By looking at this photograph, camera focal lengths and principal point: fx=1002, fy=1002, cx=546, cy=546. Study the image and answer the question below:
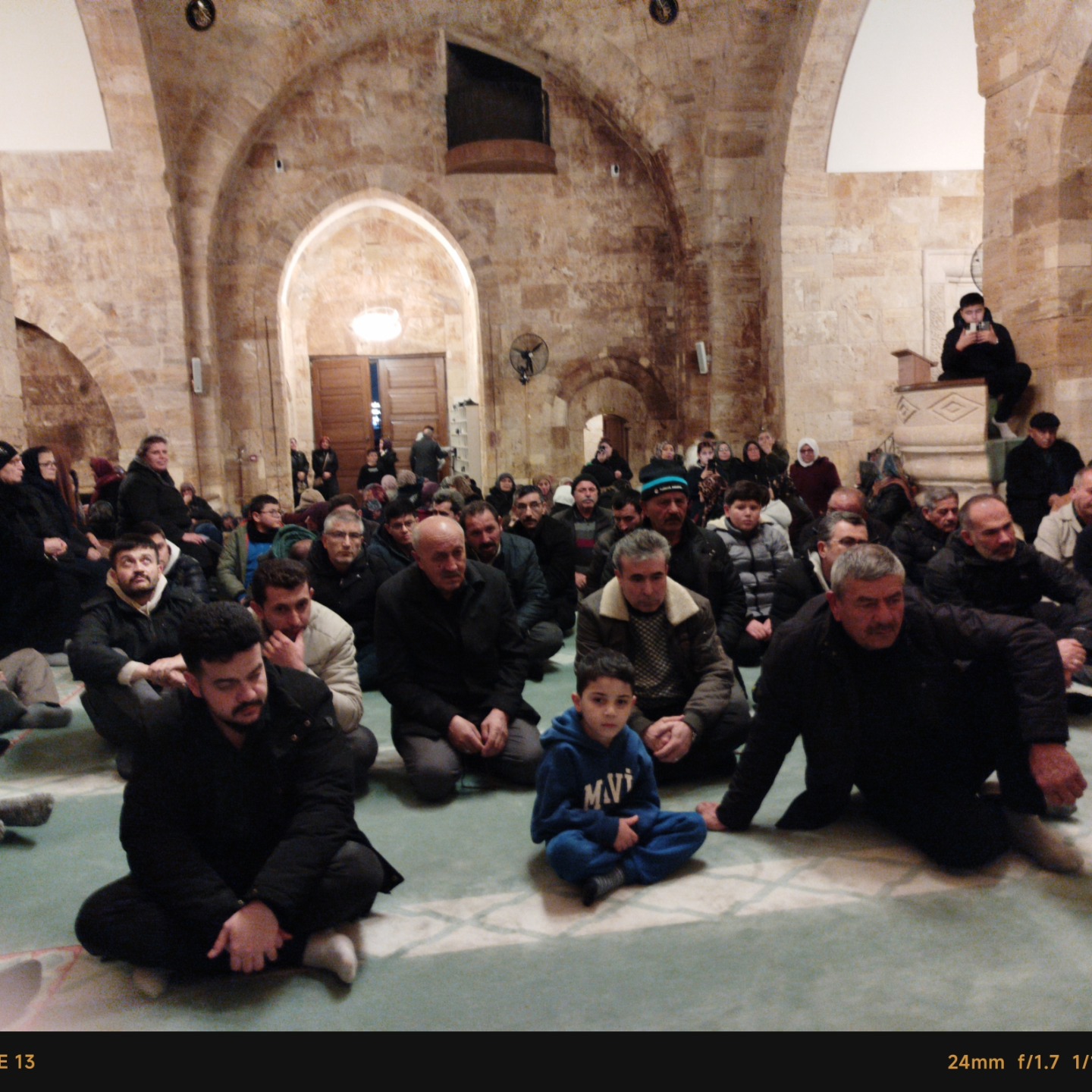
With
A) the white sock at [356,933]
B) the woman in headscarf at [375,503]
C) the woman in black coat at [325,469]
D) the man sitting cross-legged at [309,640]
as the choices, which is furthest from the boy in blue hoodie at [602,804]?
the woman in black coat at [325,469]

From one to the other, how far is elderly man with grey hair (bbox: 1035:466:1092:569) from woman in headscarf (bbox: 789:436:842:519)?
4.43m

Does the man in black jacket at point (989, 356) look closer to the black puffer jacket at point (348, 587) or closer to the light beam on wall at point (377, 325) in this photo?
the black puffer jacket at point (348, 587)

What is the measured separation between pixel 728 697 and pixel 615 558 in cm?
68

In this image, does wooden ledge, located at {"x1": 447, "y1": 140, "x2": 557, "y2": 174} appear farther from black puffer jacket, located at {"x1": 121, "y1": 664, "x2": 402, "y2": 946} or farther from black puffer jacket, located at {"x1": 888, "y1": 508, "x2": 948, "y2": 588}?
black puffer jacket, located at {"x1": 121, "y1": 664, "x2": 402, "y2": 946}

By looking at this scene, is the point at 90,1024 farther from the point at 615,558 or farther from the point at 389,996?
the point at 615,558

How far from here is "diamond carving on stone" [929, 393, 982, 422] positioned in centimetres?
784

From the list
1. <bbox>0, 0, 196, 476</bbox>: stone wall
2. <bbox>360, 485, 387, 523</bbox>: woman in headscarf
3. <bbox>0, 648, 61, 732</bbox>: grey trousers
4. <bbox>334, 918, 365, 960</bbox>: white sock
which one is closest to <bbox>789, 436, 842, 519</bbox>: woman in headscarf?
<bbox>360, 485, 387, 523</bbox>: woman in headscarf

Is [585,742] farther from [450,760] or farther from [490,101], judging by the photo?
[490,101]

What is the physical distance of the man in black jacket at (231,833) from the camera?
2449 millimetres

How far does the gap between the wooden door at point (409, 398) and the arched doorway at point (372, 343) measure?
15mm

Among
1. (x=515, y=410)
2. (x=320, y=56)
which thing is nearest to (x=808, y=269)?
(x=515, y=410)

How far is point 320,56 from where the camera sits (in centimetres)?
1361

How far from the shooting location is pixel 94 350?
13.4m

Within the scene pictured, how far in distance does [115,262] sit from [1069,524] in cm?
1214
